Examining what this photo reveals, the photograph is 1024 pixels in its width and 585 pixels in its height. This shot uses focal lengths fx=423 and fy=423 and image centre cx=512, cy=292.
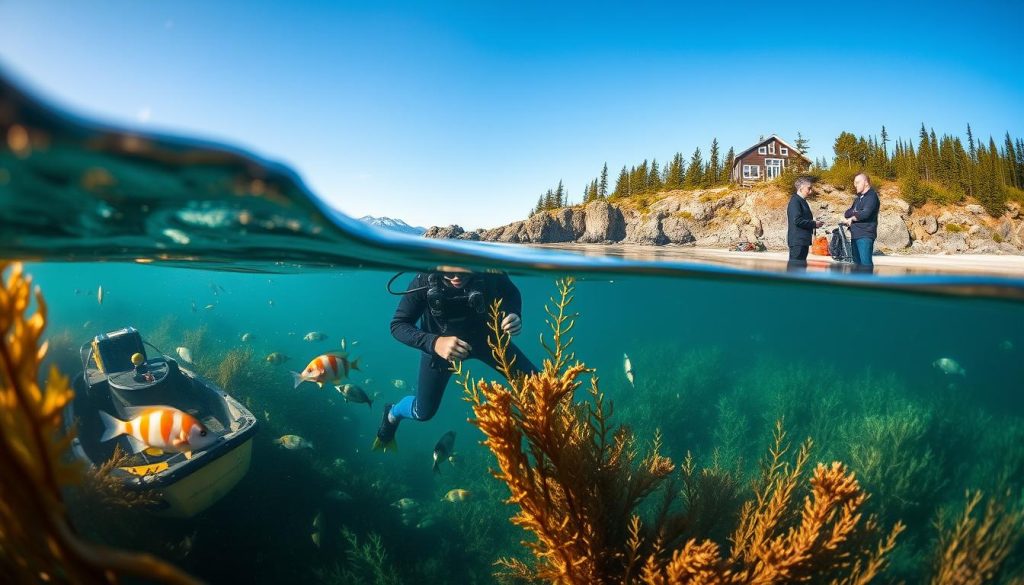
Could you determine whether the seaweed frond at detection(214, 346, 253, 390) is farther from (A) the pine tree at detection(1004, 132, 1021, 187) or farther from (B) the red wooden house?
(A) the pine tree at detection(1004, 132, 1021, 187)

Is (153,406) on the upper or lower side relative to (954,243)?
lower

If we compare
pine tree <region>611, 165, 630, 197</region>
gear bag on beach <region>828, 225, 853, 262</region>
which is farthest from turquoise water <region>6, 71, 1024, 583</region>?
pine tree <region>611, 165, 630, 197</region>

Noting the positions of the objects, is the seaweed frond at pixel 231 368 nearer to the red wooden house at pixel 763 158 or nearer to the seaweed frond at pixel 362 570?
the seaweed frond at pixel 362 570

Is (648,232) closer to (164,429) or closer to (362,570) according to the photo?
(362,570)

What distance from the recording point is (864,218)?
8.52 metres

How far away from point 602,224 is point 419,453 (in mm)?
38933

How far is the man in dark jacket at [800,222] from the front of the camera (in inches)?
339

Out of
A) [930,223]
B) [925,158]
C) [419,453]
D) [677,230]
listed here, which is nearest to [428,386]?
[419,453]

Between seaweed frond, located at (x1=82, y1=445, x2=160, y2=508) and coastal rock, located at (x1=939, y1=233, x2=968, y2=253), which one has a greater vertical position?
coastal rock, located at (x1=939, y1=233, x2=968, y2=253)

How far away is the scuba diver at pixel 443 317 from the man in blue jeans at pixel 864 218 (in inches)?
279

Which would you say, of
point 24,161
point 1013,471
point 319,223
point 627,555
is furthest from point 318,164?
point 1013,471

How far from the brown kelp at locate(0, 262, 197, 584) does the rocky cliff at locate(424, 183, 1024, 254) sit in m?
25.9

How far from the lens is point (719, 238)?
46656mm

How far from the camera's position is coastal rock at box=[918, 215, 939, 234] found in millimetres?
37219
